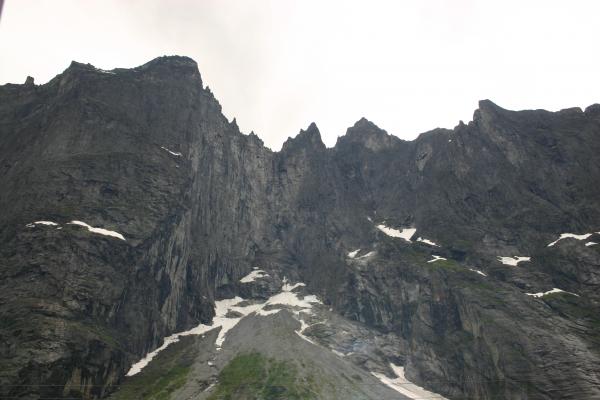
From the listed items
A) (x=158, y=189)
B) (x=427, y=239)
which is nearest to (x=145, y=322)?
(x=158, y=189)

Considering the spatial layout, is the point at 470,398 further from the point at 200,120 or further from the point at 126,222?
the point at 200,120

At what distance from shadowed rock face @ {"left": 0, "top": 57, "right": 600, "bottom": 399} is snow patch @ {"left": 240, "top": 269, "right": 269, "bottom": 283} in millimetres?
3518

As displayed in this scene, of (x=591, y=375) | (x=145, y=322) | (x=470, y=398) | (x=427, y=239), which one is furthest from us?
(x=427, y=239)

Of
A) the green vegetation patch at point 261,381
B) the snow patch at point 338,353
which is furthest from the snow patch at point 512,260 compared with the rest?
the green vegetation patch at point 261,381

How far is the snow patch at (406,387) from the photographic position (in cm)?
10662

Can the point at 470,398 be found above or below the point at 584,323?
below

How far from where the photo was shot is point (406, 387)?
11094 centimetres

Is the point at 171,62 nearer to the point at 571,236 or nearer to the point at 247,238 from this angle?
the point at 247,238

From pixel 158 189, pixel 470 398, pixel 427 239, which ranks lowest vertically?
pixel 470 398

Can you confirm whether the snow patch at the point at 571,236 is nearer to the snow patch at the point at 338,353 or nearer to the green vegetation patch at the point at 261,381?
the snow patch at the point at 338,353

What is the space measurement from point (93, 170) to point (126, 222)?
18.0 meters

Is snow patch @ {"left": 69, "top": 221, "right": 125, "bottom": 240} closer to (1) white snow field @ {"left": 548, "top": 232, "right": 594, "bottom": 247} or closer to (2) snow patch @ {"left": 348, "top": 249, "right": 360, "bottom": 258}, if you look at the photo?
(2) snow patch @ {"left": 348, "top": 249, "right": 360, "bottom": 258}

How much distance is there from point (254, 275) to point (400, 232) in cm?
5454

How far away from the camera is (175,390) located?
312 feet
